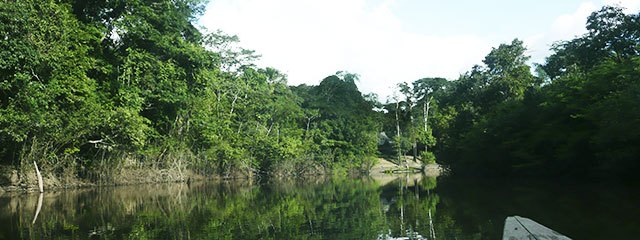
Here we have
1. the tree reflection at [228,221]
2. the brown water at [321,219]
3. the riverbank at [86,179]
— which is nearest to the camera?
the brown water at [321,219]

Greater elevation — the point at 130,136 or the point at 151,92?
the point at 151,92

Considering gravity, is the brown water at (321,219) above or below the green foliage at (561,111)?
below

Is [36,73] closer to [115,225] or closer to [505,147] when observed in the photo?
[115,225]

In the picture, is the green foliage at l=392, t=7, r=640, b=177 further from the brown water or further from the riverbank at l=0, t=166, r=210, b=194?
the riverbank at l=0, t=166, r=210, b=194

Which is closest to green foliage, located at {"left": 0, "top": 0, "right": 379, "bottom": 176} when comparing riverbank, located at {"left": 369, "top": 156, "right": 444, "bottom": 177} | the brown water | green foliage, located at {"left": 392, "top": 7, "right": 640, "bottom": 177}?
the brown water

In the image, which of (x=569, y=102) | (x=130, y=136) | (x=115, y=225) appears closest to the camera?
(x=115, y=225)

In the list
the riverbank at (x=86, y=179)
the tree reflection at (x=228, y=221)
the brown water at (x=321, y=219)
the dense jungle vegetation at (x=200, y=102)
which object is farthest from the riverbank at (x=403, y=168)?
the tree reflection at (x=228, y=221)

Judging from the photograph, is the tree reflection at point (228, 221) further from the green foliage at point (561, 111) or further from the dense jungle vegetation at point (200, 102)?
the green foliage at point (561, 111)

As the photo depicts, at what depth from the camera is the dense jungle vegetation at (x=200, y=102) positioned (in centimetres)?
1867

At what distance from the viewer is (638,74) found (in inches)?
633

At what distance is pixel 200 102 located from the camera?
98.4 ft

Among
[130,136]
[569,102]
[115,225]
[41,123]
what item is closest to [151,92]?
[130,136]

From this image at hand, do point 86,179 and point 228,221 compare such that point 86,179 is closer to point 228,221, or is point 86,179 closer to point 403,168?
point 228,221

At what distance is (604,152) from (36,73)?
21.5 meters
